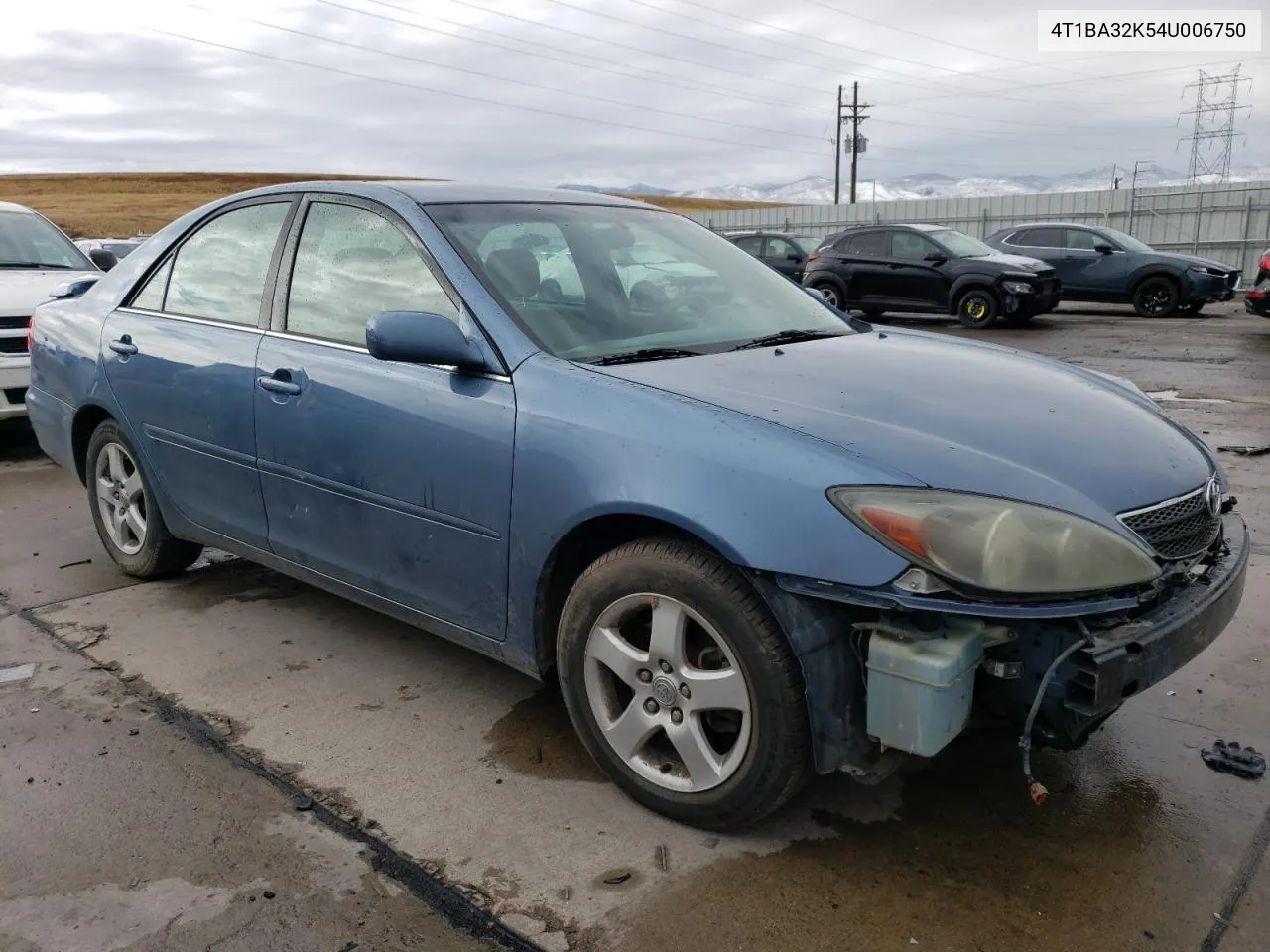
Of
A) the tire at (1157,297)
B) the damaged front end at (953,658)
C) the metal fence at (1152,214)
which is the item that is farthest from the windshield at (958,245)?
the damaged front end at (953,658)

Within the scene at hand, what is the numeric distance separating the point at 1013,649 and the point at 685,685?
0.75m

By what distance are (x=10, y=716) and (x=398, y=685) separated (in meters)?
1.20

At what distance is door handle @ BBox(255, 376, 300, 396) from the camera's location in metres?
3.35

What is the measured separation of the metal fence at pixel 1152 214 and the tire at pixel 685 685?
23.3m

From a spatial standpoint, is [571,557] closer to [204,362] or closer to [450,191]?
[450,191]

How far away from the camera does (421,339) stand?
9.21 ft

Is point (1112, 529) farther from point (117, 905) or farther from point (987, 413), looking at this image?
point (117, 905)

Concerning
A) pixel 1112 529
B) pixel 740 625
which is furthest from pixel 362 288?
pixel 1112 529

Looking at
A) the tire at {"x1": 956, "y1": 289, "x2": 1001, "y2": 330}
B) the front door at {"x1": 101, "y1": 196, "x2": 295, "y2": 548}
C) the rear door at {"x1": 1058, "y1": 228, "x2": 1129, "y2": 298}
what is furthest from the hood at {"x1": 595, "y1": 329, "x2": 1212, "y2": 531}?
the rear door at {"x1": 1058, "y1": 228, "x2": 1129, "y2": 298}

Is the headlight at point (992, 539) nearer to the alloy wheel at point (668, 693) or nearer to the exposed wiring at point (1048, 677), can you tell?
the exposed wiring at point (1048, 677)

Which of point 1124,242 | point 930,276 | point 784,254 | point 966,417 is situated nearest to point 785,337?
point 966,417

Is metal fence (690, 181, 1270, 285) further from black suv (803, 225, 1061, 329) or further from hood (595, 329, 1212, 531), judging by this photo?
hood (595, 329, 1212, 531)

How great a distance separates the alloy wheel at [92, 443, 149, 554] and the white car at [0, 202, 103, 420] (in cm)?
228

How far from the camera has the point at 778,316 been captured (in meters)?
3.55
